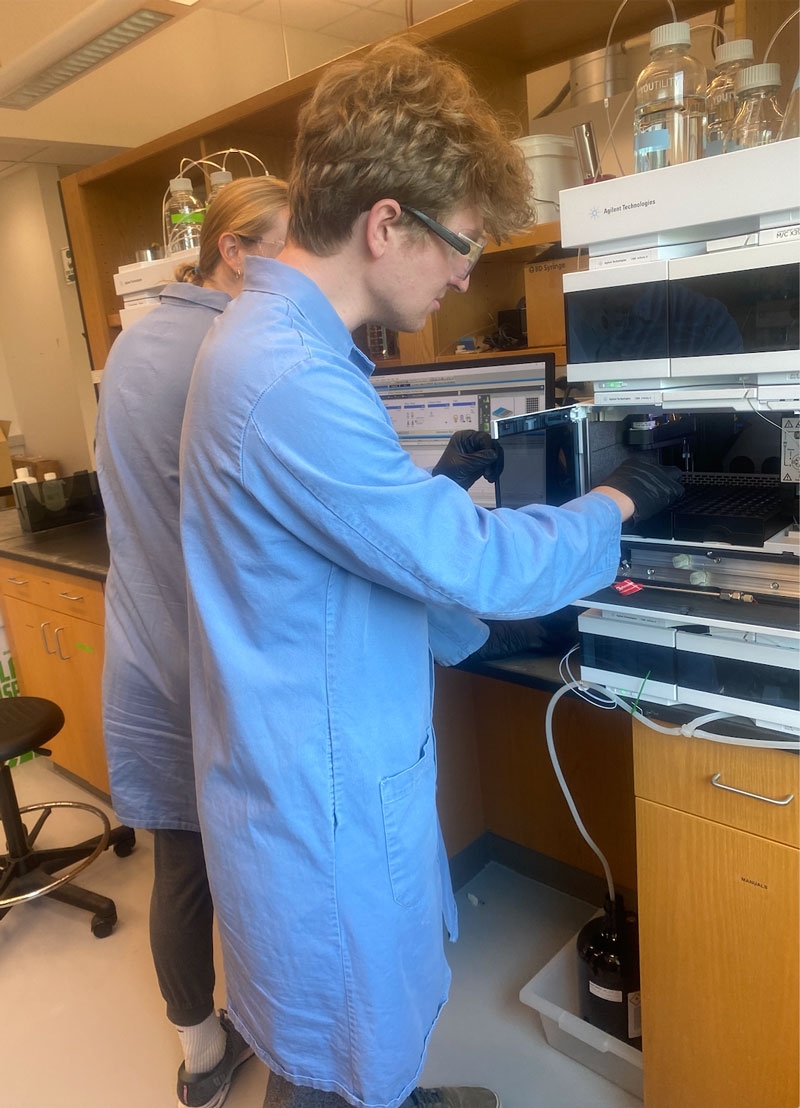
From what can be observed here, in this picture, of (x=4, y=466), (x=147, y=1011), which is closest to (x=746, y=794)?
(x=147, y=1011)

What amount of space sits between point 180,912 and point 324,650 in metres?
0.80

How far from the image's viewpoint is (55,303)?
4.50 metres

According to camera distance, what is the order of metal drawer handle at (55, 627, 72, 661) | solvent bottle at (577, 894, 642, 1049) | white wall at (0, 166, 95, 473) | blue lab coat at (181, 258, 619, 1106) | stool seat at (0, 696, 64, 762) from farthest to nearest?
1. white wall at (0, 166, 95, 473)
2. metal drawer handle at (55, 627, 72, 661)
3. stool seat at (0, 696, 64, 762)
4. solvent bottle at (577, 894, 642, 1049)
5. blue lab coat at (181, 258, 619, 1106)

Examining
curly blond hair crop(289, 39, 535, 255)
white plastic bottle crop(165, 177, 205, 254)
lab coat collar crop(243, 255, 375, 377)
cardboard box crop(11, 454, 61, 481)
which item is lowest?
cardboard box crop(11, 454, 61, 481)

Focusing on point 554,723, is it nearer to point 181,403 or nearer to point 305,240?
point 181,403

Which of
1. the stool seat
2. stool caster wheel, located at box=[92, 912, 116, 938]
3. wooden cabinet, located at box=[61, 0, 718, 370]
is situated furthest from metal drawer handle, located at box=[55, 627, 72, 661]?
wooden cabinet, located at box=[61, 0, 718, 370]

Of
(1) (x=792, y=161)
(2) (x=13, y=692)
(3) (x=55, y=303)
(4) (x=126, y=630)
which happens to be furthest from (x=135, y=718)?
(3) (x=55, y=303)

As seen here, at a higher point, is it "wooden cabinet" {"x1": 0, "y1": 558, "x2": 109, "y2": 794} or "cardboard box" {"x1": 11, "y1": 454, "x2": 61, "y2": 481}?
"cardboard box" {"x1": 11, "y1": 454, "x2": 61, "y2": 481}

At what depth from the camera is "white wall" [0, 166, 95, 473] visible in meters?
4.41

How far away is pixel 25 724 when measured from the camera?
76.5 inches

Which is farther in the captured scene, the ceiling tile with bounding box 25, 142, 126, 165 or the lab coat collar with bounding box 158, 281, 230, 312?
the ceiling tile with bounding box 25, 142, 126, 165

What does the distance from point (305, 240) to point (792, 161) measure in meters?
0.51

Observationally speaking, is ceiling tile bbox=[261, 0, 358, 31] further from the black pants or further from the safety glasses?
the black pants

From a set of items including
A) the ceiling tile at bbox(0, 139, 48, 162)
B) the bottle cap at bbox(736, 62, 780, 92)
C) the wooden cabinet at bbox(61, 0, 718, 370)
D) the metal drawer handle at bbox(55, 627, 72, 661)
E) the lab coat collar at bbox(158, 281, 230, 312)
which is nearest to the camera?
the bottle cap at bbox(736, 62, 780, 92)
